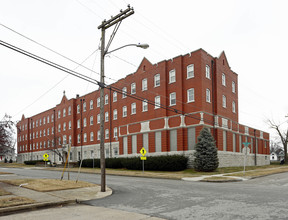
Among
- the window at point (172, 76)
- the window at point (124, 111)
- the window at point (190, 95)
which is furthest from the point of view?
the window at point (124, 111)

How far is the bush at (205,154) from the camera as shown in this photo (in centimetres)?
2850

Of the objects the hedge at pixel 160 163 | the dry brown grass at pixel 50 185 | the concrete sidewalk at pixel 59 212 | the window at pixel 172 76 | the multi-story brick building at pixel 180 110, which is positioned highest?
the window at pixel 172 76

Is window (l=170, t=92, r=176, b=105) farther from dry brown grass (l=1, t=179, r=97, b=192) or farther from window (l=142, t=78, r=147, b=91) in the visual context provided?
dry brown grass (l=1, t=179, r=97, b=192)

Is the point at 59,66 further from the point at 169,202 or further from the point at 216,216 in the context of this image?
the point at 216,216

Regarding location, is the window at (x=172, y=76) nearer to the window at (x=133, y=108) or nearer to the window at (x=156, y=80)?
the window at (x=156, y=80)

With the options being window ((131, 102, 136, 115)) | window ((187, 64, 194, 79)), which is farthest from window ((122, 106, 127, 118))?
window ((187, 64, 194, 79))

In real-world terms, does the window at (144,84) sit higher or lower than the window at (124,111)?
higher

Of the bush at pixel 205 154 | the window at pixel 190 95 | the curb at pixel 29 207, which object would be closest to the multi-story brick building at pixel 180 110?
the window at pixel 190 95

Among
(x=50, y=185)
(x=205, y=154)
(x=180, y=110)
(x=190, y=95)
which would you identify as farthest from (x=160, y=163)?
(x=50, y=185)

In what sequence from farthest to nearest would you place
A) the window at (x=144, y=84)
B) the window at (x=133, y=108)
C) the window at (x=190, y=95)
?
1. the window at (x=133, y=108)
2. the window at (x=144, y=84)
3. the window at (x=190, y=95)

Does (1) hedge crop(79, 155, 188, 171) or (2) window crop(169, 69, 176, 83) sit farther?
(2) window crop(169, 69, 176, 83)

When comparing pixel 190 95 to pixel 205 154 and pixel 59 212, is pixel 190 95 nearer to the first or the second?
pixel 205 154

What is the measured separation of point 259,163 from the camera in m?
47.1

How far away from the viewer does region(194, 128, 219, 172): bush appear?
28500 millimetres
